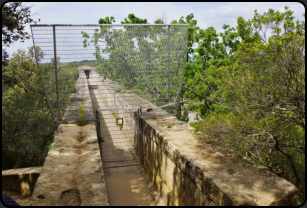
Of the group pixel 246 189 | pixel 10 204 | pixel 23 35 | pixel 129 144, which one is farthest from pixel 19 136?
pixel 246 189

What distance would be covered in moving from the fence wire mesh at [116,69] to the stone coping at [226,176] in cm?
153

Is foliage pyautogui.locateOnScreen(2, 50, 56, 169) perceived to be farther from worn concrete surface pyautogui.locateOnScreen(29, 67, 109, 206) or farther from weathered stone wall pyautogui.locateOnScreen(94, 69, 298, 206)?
weathered stone wall pyautogui.locateOnScreen(94, 69, 298, 206)

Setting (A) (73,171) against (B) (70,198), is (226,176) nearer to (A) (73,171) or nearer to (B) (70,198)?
(B) (70,198)

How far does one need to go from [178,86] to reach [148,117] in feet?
3.34

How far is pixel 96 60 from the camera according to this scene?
15.3 ft

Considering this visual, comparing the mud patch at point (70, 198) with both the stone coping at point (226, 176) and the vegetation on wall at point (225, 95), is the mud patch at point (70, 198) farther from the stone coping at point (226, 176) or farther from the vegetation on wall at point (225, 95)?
the vegetation on wall at point (225, 95)

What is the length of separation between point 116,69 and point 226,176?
3144 millimetres

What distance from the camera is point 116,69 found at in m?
4.90

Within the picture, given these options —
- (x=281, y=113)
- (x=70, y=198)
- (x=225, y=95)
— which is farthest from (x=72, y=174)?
(x=225, y=95)

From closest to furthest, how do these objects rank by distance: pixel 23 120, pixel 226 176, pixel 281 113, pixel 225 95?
Result: 1. pixel 226 176
2. pixel 281 113
3. pixel 225 95
4. pixel 23 120

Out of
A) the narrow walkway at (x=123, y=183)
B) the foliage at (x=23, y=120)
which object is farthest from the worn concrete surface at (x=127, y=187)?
the foliage at (x=23, y=120)

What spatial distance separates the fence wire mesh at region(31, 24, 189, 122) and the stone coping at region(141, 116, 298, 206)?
1535 mm

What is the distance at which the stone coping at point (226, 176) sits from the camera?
229 cm

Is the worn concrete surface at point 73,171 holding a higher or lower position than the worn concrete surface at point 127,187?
higher
